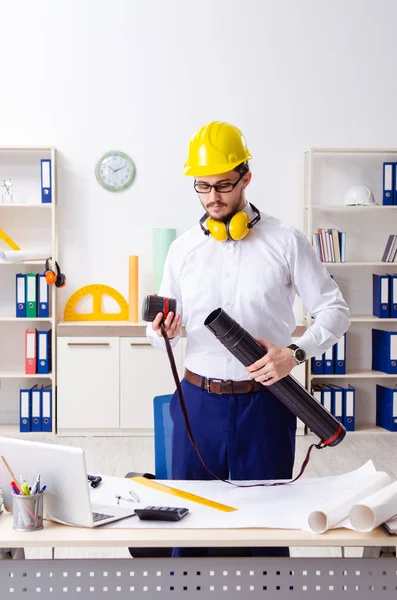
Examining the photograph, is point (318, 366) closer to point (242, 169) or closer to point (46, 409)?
point (46, 409)

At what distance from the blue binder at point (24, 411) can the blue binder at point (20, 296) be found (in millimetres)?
532

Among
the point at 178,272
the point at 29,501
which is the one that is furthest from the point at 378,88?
the point at 29,501

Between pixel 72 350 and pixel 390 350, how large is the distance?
2.22 metres

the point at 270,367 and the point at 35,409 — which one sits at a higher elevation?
the point at 270,367

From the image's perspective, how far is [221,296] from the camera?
264 cm

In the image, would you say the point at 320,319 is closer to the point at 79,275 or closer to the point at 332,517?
the point at 332,517

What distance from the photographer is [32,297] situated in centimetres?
567

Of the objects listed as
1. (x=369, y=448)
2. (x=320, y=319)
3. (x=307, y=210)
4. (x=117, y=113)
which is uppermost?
(x=117, y=113)

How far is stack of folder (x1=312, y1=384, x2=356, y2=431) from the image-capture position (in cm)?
579

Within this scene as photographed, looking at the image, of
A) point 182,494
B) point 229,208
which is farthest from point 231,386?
point 229,208

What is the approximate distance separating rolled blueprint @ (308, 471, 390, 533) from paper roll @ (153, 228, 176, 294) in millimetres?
3768

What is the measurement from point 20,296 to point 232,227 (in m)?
3.38

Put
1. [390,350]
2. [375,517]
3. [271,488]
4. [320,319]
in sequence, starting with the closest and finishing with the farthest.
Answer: [375,517], [271,488], [320,319], [390,350]

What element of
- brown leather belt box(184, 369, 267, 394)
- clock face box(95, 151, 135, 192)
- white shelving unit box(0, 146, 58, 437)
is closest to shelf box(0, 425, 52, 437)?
white shelving unit box(0, 146, 58, 437)
